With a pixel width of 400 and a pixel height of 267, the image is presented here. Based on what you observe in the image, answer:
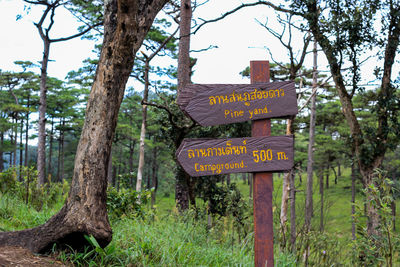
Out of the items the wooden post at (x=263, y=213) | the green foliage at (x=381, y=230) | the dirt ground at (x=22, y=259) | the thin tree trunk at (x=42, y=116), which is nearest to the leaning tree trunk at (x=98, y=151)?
the dirt ground at (x=22, y=259)

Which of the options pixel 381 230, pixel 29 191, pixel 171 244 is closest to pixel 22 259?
pixel 171 244

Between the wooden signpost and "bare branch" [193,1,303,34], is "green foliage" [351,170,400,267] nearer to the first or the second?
the wooden signpost

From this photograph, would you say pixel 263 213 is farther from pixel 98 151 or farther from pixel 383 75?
pixel 383 75

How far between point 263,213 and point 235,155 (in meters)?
0.62

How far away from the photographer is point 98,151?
3418 millimetres

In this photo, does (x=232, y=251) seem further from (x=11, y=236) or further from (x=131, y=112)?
(x=131, y=112)

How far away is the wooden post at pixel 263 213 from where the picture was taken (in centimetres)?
323

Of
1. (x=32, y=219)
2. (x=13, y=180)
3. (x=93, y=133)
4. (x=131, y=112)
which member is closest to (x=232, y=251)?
(x=93, y=133)

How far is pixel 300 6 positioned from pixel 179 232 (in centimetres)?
938

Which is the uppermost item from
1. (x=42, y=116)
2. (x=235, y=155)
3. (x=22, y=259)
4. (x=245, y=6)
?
(x=245, y=6)

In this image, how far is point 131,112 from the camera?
116 feet

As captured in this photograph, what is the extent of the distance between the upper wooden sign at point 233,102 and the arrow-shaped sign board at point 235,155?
0.22 meters

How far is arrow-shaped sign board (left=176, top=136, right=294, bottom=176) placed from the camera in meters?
3.20

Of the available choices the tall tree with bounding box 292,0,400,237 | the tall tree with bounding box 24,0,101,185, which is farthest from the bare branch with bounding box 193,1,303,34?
the tall tree with bounding box 24,0,101,185
